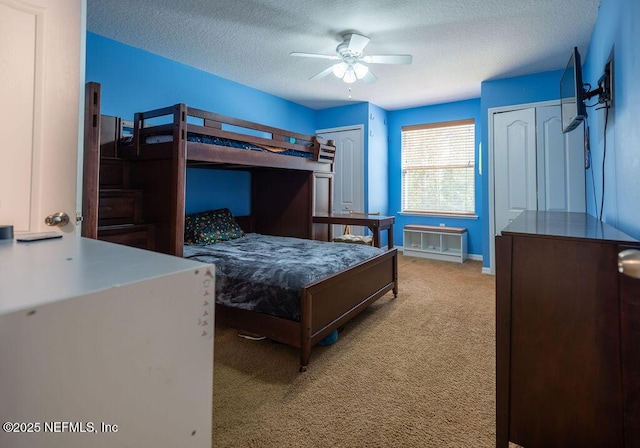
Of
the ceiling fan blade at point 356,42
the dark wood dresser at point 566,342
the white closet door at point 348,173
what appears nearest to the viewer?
the dark wood dresser at point 566,342

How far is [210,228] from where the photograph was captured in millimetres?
3473

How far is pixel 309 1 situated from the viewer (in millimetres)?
2500

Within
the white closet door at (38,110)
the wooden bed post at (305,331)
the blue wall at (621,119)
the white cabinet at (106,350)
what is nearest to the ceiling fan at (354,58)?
the blue wall at (621,119)

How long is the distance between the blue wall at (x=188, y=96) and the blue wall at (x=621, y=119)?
3595mm

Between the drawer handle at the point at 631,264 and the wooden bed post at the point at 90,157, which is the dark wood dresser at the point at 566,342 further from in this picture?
the wooden bed post at the point at 90,157

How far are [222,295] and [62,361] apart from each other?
1911 mm

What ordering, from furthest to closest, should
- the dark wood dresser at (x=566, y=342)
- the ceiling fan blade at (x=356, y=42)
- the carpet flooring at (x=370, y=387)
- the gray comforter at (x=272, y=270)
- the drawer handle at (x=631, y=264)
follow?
the ceiling fan blade at (x=356, y=42) < the gray comforter at (x=272, y=270) < the carpet flooring at (x=370, y=387) < the dark wood dresser at (x=566, y=342) < the drawer handle at (x=631, y=264)

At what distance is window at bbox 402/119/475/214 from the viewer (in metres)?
5.10

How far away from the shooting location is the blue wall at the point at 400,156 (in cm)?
501

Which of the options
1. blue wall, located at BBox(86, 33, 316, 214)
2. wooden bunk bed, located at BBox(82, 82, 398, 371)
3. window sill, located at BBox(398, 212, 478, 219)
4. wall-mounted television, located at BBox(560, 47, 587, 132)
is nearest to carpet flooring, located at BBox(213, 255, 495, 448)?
wooden bunk bed, located at BBox(82, 82, 398, 371)

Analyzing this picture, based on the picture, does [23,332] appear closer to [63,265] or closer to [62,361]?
[62,361]

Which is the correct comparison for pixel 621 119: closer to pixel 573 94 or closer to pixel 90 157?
pixel 573 94

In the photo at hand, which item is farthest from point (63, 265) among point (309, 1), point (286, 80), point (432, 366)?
point (286, 80)

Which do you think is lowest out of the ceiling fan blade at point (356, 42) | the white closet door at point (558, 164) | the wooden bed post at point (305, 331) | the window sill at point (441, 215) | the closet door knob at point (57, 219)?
the wooden bed post at point (305, 331)
